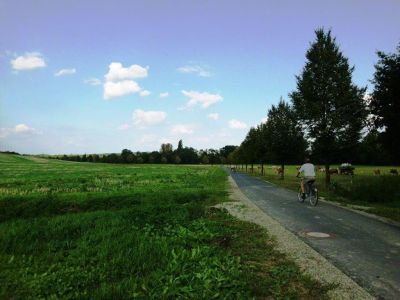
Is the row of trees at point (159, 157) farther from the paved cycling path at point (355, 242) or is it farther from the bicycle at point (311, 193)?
the paved cycling path at point (355, 242)

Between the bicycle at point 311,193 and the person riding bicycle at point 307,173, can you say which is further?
the person riding bicycle at point 307,173

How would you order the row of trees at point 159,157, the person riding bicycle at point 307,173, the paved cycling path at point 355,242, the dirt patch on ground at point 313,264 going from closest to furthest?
the dirt patch on ground at point 313,264 < the paved cycling path at point 355,242 < the person riding bicycle at point 307,173 < the row of trees at point 159,157

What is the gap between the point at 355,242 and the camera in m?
8.07

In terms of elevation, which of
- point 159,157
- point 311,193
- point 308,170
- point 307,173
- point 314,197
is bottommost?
point 314,197

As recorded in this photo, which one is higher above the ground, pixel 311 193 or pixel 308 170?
pixel 308 170

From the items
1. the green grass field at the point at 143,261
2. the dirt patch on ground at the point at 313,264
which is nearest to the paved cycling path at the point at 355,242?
the dirt patch on ground at the point at 313,264

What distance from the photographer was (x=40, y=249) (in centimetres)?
743

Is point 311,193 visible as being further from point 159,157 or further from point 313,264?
point 159,157

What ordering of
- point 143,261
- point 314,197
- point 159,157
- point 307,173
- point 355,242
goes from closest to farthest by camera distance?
point 143,261 → point 355,242 → point 314,197 → point 307,173 → point 159,157

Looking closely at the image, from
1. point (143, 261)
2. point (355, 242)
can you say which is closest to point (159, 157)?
point (355, 242)

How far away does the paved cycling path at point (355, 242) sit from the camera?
18.2ft

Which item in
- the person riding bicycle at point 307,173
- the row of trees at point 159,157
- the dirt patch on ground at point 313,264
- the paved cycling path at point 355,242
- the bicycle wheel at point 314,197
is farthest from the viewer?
the row of trees at point 159,157

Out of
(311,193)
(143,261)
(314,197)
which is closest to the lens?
(143,261)

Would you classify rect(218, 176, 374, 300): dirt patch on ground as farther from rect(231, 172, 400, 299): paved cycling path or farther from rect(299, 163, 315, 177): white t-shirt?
rect(299, 163, 315, 177): white t-shirt
